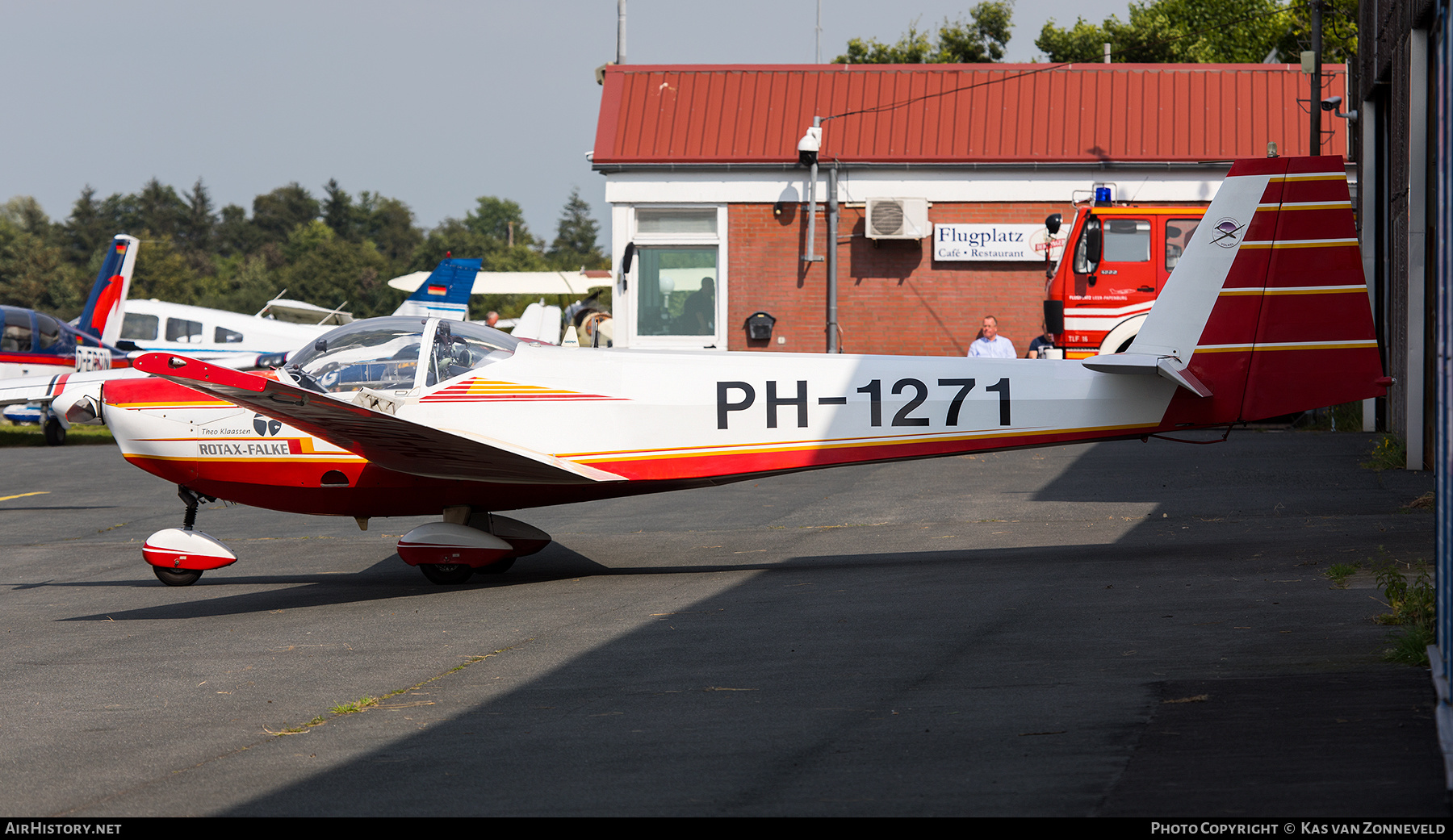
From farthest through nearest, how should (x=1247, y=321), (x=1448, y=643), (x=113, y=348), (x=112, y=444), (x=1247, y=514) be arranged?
1. (x=113, y=348)
2. (x=112, y=444)
3. (x=1247, y=514)
4. (x=1247, y=321)
5. (x=1448, y=643)

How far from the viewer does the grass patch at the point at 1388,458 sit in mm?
12023

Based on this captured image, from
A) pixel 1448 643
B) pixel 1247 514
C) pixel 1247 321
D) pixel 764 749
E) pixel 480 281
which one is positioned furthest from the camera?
pixel 480 281

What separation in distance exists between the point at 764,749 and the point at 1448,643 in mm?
2391

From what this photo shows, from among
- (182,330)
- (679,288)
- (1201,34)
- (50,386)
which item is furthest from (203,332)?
(1201,34)

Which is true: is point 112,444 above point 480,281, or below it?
below

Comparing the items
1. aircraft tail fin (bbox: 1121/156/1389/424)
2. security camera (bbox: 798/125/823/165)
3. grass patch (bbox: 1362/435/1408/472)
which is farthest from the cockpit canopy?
security camera (bbox: 798/125/823/165)

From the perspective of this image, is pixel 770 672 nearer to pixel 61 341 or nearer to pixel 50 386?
pixel 50 386

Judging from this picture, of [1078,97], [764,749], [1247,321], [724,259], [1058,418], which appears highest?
[1078,97]

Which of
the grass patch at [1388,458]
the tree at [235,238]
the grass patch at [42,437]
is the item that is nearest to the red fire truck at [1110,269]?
the grass patch at [1388,458]

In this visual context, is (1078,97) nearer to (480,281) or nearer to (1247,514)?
(1247,514)

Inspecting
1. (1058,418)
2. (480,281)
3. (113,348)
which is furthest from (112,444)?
(1058,418)

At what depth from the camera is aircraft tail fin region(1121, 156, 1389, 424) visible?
768 centimetres

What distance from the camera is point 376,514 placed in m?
8.97

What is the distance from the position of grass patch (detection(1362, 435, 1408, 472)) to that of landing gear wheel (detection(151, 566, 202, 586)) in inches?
438
